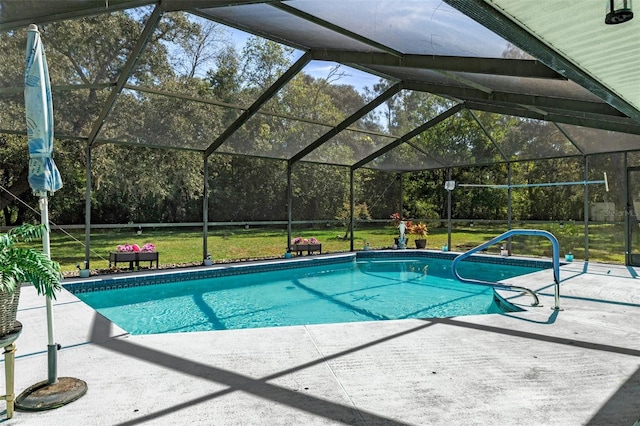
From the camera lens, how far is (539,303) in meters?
5.08

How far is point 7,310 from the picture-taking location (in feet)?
7.31

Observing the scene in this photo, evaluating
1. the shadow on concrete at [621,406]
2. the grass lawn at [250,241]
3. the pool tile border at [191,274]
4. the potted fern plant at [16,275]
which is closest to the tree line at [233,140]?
the grass lawn at [250,241]

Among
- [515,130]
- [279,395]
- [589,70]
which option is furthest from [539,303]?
[515,130]

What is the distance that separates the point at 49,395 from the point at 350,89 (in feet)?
22.0

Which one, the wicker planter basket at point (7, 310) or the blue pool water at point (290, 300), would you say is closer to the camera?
the wicker planter basket at point (7, 310)

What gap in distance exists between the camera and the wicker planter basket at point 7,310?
86.6 inches

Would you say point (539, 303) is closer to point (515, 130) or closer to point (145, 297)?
point (515, 130)

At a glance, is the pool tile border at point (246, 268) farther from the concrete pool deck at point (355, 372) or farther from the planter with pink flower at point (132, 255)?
the concrete pool deck at point (355, 372)

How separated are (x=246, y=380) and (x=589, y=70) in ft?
11.0

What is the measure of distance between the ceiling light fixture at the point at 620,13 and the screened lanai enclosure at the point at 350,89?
0.04 metres

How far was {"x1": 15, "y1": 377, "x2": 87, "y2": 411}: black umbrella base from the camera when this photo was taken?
240cm

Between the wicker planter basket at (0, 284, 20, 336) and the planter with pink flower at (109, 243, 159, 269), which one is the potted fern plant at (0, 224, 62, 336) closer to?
the wicker planter basket at (0, 284, 20, 336)

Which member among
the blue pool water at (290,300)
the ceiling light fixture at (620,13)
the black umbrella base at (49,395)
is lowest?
the blue pool water at (290,300)

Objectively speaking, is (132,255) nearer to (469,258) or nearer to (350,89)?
(350,89)
